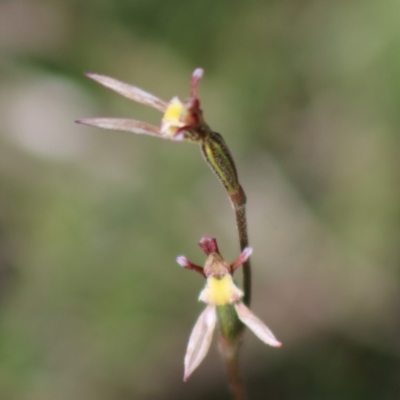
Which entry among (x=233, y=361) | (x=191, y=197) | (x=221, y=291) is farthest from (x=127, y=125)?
(x=191, y=197)

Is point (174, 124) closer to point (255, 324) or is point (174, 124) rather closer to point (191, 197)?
point (255, 324)

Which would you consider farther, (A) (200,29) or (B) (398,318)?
(A) (200,29)

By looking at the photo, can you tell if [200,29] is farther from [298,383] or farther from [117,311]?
[298,383]

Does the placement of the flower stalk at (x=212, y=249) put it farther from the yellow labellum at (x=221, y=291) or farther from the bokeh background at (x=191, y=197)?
the bokeh background at (x=191, y=197)

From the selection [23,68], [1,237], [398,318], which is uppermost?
[23,68]

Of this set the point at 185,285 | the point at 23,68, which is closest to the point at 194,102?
the point at 185,285

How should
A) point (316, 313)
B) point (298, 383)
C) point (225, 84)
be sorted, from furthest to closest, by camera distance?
point (225, 84) < point (316, 313) < point (298, 383)

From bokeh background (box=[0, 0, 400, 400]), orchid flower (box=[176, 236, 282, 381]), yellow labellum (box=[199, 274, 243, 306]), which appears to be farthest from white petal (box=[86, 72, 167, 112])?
bokeh background (box=[0, 0, 400, 400])
